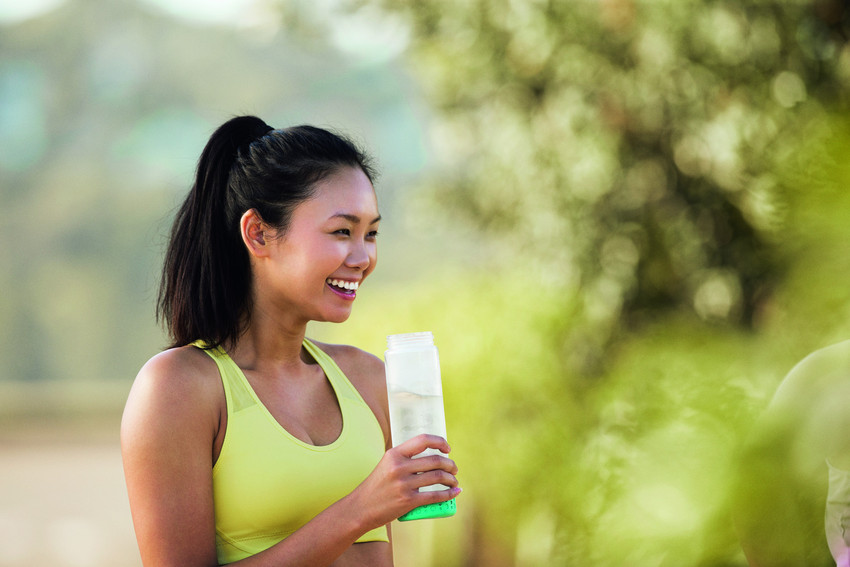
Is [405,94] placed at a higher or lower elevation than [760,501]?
higher

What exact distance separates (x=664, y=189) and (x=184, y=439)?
331cm

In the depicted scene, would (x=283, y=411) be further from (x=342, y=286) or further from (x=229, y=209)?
(x=229, y=209)

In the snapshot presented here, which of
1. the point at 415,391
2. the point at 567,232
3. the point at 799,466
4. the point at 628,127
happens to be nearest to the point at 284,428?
the point at 415,391

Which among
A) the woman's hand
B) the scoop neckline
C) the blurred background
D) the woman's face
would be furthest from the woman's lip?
the blurred background

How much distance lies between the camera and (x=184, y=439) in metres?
1.54

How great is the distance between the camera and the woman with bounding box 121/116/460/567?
151 cm

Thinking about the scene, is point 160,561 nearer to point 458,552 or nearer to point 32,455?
point 458,552

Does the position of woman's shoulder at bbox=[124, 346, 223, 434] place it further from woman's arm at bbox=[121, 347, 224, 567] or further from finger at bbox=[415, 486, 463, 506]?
finger at bbox=[415, 486, 463, 506]

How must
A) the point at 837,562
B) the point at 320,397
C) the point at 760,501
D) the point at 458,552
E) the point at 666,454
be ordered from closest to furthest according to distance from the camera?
the point at 760,501 < the point at 837,562 < the point at 666,454 < the point at 320,397 < the point at 458,552

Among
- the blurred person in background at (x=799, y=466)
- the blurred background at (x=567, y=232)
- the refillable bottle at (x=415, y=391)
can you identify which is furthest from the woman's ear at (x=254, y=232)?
the blurred person in background at (x=799, y=466)

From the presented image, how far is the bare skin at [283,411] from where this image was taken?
4.76 feet

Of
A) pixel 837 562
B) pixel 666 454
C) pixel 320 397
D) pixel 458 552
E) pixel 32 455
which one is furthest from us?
pixel 32 455

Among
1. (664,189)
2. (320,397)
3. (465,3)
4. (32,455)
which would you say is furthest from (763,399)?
(32,455)

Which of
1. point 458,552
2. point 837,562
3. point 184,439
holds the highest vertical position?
point 458,552
